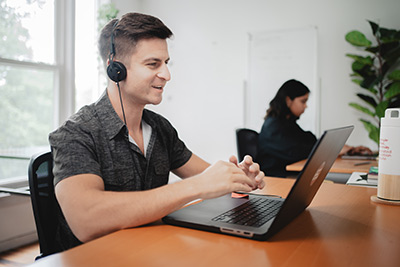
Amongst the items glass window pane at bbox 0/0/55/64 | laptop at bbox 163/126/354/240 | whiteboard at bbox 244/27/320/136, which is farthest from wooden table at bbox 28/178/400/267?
whiteboard at bbox 244/27/320/136

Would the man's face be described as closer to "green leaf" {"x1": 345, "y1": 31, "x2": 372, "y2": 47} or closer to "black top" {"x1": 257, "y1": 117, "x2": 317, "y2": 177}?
"black top" {"x1": 257, "y1": 117, "x2": 317, "y2": 177}

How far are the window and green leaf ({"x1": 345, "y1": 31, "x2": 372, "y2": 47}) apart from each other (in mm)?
2612

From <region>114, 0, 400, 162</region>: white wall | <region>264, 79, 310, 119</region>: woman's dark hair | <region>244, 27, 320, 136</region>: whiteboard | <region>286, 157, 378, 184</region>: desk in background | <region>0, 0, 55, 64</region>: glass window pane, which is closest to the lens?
<region>286, 157, 378, 184</region>: desk in background

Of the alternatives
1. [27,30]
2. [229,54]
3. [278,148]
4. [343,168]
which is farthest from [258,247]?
[229,54]

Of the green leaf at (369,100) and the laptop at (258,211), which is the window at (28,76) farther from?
the green leaf at (369,100)

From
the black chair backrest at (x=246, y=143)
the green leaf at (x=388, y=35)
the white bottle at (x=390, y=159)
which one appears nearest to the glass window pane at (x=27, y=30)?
the black chair backrest at (x=246, y=143)

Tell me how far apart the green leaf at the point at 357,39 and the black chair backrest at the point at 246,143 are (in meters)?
1.34

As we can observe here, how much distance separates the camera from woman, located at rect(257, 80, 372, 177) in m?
2.86

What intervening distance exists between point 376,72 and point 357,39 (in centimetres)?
36

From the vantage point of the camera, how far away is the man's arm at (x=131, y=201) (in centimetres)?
85

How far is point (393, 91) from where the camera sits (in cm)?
316

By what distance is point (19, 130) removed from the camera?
9.48ft

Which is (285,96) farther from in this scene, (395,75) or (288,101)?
(395,75)

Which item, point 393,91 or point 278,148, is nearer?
point 278,148
